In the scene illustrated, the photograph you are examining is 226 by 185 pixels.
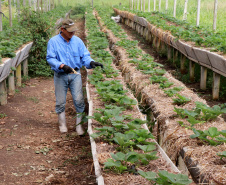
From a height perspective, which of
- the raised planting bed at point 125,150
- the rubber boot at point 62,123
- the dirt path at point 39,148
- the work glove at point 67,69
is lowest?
the dirt path at point 39,148

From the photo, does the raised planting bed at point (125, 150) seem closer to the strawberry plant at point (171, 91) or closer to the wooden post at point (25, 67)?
the strawberry plant at point (171, 91)

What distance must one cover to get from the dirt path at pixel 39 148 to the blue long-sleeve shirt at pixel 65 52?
126cm

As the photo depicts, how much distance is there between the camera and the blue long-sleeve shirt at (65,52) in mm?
5648

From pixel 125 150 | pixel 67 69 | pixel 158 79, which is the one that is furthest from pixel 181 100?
pixel 67 69

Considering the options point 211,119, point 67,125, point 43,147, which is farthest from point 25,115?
point 211,119

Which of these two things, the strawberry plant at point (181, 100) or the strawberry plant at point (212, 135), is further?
the strawberry plant at point (181, 100)

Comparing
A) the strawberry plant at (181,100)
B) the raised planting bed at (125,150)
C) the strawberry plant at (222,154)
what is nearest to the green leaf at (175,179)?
the raised planting bed at (125,150)

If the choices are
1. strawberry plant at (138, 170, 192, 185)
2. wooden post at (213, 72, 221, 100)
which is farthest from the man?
wooden post at (213, 72, 221, 100)

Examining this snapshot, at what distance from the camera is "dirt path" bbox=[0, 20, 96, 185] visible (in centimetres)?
457

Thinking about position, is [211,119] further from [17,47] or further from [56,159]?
[17,47]

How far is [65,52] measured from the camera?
18.8 ft

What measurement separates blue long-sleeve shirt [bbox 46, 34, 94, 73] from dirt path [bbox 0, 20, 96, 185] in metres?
1.26

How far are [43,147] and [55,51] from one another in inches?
63.8

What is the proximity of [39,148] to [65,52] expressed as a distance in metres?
1.66
